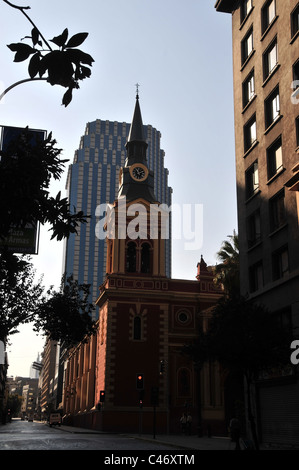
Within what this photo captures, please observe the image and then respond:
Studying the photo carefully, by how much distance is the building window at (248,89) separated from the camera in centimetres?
3112

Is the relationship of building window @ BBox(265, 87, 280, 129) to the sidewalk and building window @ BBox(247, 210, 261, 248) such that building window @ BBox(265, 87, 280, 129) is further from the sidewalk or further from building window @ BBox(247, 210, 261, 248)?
the sidewalk

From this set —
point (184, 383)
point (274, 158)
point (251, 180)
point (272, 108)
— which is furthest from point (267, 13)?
point (184, 383)

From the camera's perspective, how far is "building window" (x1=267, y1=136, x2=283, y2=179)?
88.7 feet

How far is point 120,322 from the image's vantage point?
49031 mm

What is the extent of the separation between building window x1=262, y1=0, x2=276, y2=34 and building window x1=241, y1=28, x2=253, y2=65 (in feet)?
6.67

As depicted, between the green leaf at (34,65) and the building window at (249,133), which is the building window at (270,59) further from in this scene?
Answer: the green leaf at (34,65)

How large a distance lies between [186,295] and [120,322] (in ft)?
23.4

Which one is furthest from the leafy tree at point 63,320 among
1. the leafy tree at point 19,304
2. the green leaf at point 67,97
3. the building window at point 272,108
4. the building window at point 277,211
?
the green leaf at point 67,97

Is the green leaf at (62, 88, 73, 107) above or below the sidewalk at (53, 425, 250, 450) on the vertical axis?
above

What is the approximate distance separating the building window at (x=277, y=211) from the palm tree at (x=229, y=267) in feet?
33.7

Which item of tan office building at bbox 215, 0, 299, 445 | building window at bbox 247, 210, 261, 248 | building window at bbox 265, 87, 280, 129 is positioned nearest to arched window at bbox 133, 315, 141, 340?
tan office building at bbox 215, 0, 299, 445

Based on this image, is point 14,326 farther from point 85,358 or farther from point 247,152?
point 85,358

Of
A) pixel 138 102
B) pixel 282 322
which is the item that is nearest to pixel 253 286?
pixel 282 322

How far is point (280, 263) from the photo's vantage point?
26.2 metres
